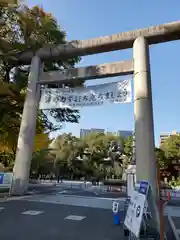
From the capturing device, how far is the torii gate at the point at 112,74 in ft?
33.7

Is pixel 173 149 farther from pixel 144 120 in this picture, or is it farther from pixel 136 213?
pixel 136 213

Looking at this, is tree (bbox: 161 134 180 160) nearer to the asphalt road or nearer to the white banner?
the white banner

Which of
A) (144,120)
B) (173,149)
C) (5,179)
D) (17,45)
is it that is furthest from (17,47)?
(173,149)

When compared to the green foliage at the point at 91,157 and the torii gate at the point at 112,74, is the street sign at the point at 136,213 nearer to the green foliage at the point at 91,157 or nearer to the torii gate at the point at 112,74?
the torii gate at the point at 112,74

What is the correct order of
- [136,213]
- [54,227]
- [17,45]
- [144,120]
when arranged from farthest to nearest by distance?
[17,45], [144,120], [54,227], [136,213]

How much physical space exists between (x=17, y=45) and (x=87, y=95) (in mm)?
5527

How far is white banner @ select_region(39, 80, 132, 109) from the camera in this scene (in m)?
12.1

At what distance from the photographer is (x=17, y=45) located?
47.9 ft

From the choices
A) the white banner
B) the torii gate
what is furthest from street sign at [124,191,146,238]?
the white banner

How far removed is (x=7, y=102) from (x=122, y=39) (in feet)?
24.8

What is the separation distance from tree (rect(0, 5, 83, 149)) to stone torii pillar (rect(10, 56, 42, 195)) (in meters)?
1.42

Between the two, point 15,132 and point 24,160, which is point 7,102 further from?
point 24,160

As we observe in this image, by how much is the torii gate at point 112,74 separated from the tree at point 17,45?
76cm

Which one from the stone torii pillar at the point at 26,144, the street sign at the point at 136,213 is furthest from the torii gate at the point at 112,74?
the street sign at the point at 136,213
